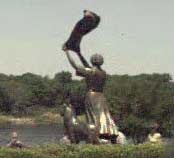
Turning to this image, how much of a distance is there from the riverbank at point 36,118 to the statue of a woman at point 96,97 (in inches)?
3131

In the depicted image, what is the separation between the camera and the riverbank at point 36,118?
9594 centimetres

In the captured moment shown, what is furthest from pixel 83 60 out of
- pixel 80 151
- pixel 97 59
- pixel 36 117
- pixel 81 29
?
pixel 36 117

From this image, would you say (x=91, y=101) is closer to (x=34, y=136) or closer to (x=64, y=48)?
(x=64, y=48)

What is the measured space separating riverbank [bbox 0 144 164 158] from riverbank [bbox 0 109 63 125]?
8091cm

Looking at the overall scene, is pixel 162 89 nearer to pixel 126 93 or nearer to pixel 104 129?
pixel 126 93

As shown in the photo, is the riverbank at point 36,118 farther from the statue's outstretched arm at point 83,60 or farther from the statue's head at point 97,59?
the statue's head at point 97,59

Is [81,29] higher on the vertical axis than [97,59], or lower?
higher

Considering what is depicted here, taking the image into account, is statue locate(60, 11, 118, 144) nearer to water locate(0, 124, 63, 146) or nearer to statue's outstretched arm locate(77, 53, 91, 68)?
statue's outstretched arm locate(77, 53, 91, 68)

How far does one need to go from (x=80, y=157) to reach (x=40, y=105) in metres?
83.7

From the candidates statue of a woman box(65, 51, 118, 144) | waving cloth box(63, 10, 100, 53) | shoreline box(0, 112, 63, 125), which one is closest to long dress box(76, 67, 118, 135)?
statue of a woman box(65, 51, 118, 144)

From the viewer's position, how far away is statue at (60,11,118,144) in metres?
14.5

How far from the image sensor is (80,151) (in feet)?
42.1

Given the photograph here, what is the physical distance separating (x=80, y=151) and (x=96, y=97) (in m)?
2.13

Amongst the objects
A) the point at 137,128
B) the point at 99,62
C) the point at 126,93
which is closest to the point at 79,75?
the point at 99,62
